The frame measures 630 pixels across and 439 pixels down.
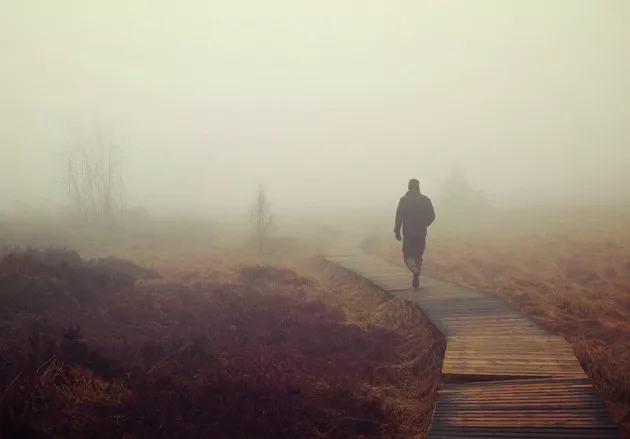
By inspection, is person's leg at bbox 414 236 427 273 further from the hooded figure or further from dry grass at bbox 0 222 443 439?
dry grass at bbox 0 222 443 439

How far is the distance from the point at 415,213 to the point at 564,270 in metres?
7.81

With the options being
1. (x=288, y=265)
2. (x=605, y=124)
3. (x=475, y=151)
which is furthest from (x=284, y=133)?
(x=288, y=265)

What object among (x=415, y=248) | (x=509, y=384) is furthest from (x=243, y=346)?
(x=415, y=248)

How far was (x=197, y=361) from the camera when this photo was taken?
742cm

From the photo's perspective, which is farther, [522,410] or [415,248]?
[415,248]

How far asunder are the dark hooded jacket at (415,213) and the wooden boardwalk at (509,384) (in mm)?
3321

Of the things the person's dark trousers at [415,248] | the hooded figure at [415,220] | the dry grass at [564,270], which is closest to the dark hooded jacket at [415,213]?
the hooded figure at [415,220]

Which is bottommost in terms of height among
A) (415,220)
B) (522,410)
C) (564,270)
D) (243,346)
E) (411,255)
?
(564,270)

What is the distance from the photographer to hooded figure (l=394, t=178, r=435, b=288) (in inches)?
532

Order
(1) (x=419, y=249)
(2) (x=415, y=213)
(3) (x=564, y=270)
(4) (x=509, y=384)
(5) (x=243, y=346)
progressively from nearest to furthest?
1. (4) (x=509, y=384)
2. (5) (x=243, y=346)
3. (2) (x=415, y=213)
4. (1) (x=419, y=249)
5. (3) (x=564, y=270)

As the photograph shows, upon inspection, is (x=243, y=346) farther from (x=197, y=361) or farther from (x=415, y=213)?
(x=415, y=213)

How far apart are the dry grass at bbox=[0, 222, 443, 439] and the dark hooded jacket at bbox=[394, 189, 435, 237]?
2.25m

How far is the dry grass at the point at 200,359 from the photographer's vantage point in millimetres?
5480

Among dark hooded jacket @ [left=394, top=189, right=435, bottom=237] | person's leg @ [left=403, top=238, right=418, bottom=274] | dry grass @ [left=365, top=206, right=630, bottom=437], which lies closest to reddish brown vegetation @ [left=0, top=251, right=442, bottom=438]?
person's leg @ [left=403, top=238, right=418, bottom=274]
